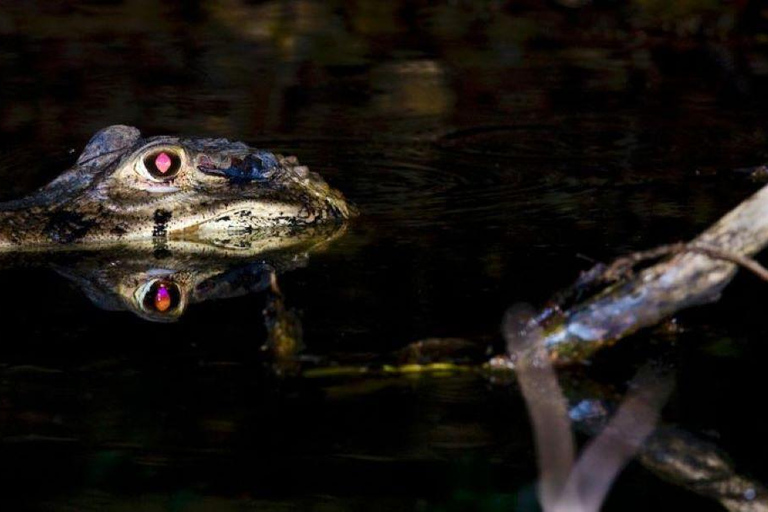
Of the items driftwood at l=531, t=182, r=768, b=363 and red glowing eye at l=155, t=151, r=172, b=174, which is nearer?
driftwood at l=531, t=182, r=768, b=363

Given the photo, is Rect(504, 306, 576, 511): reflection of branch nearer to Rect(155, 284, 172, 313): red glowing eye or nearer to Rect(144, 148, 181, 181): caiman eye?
Rect(155, 284, 172, 313): red glowing eye

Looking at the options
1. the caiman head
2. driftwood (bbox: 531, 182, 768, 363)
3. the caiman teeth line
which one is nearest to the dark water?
driftwood (bbox: 531, 182, 768, 363)

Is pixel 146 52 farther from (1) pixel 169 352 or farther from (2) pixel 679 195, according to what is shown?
(1) pixel 169 352

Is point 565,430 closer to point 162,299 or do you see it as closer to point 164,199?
point 162,299

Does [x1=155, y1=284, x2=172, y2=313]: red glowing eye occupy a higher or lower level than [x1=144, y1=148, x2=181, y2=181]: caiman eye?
lower

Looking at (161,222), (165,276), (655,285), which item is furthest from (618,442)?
(161,222)

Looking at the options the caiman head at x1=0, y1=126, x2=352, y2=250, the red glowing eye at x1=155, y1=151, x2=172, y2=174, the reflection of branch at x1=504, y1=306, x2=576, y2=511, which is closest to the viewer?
the reflection of branch at x1=504, y1=306, x2=576, y2=511

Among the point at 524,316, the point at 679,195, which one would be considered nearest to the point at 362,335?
the point at 524,316

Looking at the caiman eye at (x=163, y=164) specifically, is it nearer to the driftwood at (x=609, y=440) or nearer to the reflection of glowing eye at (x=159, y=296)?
the reflection of glowing eye at (x=159, y=296)
